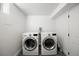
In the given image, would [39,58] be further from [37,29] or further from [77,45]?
[37,29]

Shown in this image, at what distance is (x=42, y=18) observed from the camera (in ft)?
12.4

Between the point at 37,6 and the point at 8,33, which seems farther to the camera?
the point at 37,6

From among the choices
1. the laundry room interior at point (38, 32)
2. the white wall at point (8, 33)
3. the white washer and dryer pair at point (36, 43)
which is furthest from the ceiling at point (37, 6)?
the white washer and dryer pair at point (36, 43)

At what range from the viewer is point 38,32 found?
8.50 feet

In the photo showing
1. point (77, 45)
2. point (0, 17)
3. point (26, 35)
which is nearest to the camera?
point (0, 17)

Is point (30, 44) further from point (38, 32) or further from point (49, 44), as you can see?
point (49, 44)

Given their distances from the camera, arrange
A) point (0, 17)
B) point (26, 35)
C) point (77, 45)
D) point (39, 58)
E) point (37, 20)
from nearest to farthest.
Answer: point (39, 58), point (0, 17), point (77, 45), point (26, 35), point (37, 20)

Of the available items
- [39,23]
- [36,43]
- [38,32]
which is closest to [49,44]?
[36,43]

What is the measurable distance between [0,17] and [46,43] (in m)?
1.79

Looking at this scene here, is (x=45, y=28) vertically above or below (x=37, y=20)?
below

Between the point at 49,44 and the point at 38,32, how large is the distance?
0.70 meters

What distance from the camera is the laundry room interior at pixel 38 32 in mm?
1640

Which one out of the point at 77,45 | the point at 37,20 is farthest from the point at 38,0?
the point at 37,20

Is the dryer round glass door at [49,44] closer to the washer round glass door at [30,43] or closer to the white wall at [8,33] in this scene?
A: the washer round glass door at [30,43]
